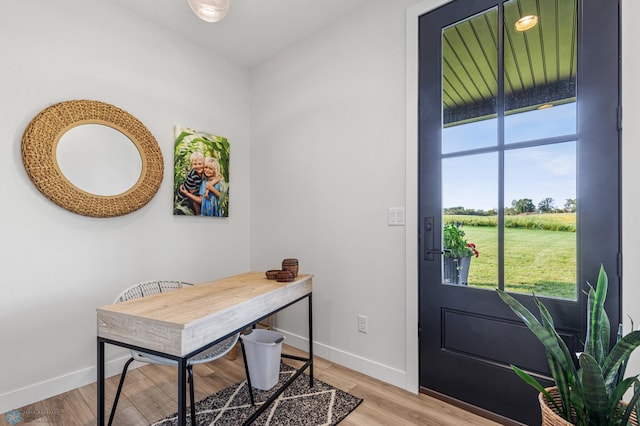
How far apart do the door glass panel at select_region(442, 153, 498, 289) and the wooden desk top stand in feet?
3.44

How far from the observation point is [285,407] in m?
1.77

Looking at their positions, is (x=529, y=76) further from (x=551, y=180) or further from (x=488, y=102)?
(x=551, y=180)

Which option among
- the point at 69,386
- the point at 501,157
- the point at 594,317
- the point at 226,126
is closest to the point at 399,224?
the point at 501,157

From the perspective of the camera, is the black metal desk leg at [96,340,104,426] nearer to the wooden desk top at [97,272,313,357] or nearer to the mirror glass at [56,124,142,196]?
the wooden desk top at [97,272,313,357]

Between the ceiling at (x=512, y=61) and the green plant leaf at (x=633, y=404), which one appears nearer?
the green plant leaf at (x=633, y=404)

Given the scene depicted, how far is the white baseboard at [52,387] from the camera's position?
1.75 meters

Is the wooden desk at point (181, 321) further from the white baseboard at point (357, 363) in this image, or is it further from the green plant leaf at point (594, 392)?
the green plant leaf at point (594, 392)

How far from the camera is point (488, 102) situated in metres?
1.73

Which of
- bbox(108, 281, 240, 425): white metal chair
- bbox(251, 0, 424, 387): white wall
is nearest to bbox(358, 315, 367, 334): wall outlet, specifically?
bbox(251, 0, 424, 387): white wall

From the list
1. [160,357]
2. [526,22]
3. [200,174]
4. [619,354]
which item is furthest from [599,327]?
[200,174]

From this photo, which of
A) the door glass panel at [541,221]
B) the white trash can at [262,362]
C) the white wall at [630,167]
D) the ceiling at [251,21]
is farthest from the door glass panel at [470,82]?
the white trash can at [262,362]

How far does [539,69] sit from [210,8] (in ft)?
5.49

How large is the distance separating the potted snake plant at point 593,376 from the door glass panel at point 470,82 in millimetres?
942

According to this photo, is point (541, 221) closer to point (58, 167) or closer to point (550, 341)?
point (550, 341)
